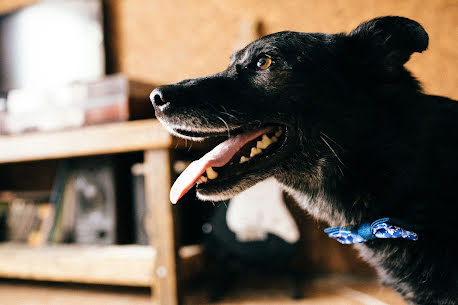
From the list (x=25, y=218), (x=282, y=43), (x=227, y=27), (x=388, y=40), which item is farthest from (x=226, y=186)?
(x=25, y=218)

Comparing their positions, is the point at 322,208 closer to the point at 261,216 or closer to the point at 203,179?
the point at 203,179

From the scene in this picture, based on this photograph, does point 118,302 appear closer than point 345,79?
No

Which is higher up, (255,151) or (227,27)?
(227,27)

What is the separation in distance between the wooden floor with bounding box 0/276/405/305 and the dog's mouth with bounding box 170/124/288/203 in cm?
64

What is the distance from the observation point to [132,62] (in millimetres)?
1703

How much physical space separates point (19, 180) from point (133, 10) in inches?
45.0

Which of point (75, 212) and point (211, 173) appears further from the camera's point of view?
point (75, 212)

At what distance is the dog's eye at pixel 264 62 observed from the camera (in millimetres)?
645

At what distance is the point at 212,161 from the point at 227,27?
109 centimetres

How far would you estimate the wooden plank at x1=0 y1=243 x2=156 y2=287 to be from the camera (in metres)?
1.06

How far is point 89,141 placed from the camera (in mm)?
1103

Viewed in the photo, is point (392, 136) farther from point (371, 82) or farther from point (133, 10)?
Result: point (133, 10)

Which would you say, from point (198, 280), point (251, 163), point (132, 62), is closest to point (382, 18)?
point (251, 163)

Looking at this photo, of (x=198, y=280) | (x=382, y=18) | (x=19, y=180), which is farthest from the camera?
(x=19, y=180)
